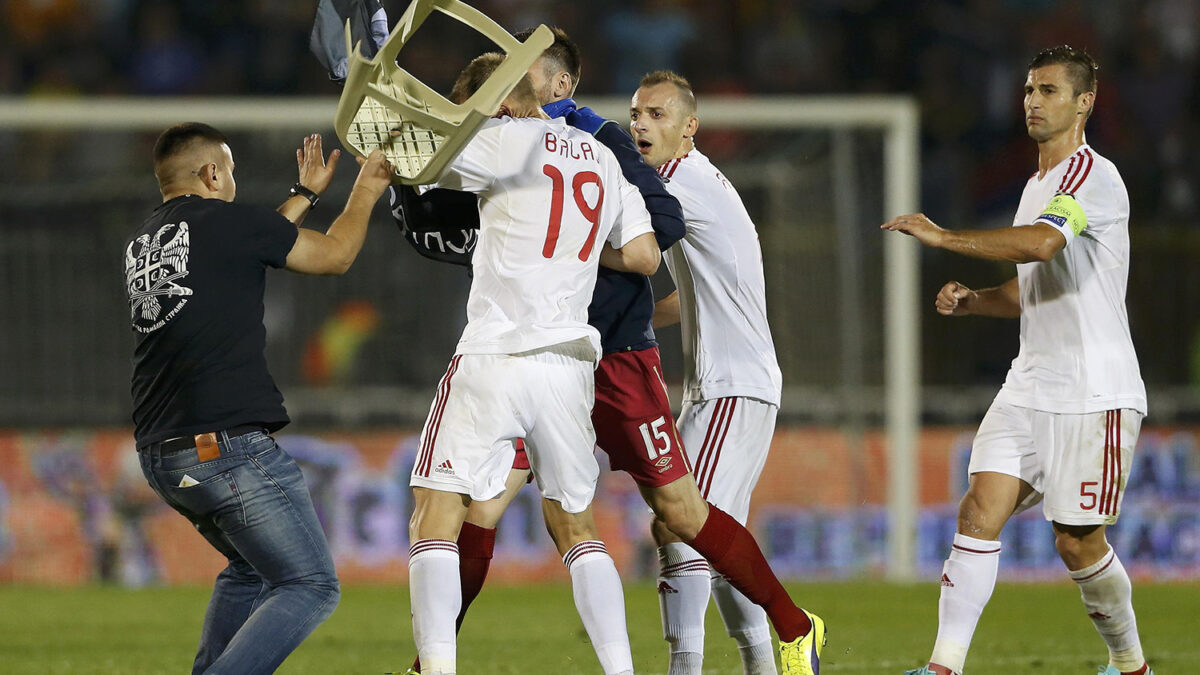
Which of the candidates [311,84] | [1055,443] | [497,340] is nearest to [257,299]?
[497,340]

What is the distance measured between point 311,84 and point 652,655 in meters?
9.43

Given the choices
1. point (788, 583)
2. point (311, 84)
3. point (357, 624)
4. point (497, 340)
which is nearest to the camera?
point (497, 340)

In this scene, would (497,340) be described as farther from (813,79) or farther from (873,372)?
(813,79)

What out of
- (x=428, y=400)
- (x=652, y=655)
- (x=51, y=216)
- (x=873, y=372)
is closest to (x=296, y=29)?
(x=51, y=216)

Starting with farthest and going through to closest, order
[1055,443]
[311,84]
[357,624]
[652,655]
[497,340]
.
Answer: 1. [311,84]
2. [357,624]
3. [652,655]
4. [1055,443]
5. [497,340]

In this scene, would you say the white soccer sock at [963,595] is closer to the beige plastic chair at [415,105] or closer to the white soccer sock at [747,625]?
the white soccer sock at [747,625]

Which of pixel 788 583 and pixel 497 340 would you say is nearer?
pixel 497 340

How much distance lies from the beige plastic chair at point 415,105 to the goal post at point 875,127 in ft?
20.5

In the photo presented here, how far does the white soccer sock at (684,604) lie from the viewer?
219 inches

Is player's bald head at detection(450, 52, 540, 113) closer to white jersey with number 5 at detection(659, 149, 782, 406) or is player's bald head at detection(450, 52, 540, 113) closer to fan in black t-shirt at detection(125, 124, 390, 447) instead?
fan in black t-shirt at detection(125, 124, 390, 447)

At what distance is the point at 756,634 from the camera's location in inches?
224

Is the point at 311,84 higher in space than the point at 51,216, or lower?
higher

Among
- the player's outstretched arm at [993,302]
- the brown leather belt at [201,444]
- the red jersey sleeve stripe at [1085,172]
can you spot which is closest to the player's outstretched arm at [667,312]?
the player's outstretched arm at [993,302]

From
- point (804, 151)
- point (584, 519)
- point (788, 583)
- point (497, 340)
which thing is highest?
point (804, 151)
